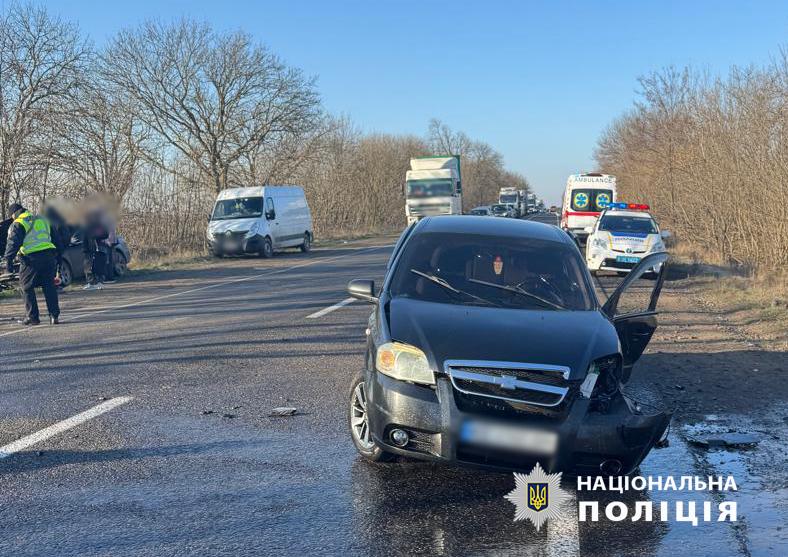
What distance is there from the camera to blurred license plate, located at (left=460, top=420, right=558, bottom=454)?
4.17m

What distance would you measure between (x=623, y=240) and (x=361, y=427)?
14.8 m

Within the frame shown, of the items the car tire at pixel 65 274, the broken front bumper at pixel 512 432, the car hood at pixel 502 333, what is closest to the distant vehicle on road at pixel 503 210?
the car tire at pixel 65 274

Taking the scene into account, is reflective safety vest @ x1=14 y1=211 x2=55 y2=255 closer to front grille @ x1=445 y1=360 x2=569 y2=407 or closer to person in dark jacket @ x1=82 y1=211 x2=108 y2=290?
person in dark jacket @ x1=82 y1=211 x2=108 y2=290

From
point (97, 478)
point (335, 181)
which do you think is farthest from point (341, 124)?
point (97, 478)


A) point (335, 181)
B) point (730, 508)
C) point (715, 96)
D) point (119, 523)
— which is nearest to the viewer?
point (119, 523)

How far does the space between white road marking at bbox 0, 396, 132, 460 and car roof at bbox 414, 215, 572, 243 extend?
3.06m

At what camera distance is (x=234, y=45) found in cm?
3931

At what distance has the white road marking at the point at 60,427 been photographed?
5441 mm

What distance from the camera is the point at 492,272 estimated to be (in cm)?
584

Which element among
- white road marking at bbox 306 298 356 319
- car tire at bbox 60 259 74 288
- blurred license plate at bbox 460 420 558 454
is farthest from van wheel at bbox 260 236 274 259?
blurred license plate at bbox 460 420 558 454

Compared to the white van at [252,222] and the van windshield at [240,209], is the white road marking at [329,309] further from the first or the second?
the van windshield at [240,209]

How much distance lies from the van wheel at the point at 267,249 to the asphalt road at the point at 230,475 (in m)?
16.8

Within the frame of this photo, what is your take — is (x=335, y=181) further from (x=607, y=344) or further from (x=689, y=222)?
(x=607, y=344)

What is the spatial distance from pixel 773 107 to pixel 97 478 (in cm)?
1684
